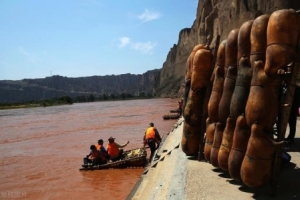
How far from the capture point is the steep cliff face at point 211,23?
5415 cm

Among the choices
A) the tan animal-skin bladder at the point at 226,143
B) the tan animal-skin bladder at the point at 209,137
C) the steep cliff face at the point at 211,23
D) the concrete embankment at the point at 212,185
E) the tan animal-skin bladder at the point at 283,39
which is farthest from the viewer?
the steep cliff face at the point at 211,23

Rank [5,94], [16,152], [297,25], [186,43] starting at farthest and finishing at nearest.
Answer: [5,94] → [186,43] → [16,152] → [297,25]

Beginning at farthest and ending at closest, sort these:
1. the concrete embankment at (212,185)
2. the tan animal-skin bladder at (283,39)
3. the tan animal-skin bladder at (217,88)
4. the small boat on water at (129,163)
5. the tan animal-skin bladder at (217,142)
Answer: the small boat on water at (129,163) < the tan animal-skin bladder at (217,88) < the tan animal-skin bladder at (217,142) < the concrete embankment at (212,185) < the tan animal-skin bladder at (283,39)

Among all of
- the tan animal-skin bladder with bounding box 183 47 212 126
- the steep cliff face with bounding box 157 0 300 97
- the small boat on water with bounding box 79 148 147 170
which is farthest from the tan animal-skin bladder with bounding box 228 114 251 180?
the steep cliff face with bounding box 157 0 300 97

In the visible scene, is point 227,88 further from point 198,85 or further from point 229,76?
point 198,85

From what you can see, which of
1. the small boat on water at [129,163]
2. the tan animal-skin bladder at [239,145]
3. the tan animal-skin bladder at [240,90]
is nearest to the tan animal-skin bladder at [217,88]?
the tan animal-skin bladder at [240,90]

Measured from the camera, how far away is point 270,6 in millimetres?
50812

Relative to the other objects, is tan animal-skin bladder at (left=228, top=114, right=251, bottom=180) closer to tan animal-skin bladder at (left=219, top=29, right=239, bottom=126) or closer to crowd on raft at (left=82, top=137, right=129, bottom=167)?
tan animal-skin bladder at (left=219, top=29, right=239, bottom=126)

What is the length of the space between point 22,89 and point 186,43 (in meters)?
125

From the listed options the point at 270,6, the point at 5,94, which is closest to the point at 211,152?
the point at 270,6

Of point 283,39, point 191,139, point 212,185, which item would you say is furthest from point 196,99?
point 283,39

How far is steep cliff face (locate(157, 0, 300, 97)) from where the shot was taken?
178ft

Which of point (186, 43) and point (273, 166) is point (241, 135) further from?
point (186, 43)

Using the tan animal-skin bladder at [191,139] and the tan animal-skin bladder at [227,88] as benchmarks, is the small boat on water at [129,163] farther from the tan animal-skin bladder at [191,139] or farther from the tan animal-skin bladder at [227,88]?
the tan animal-skin bladder at [227,88]
